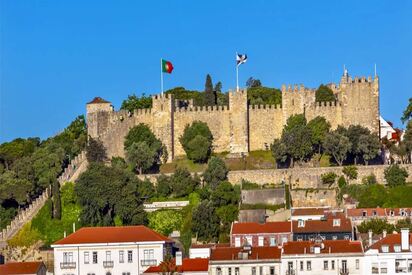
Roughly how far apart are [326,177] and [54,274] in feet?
66.4

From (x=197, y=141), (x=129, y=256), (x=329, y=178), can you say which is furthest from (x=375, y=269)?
(x=197, y=141)

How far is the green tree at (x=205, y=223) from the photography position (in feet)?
277

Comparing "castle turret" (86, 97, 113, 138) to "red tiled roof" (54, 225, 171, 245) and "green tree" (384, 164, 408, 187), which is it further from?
"red tiled roof" (54, 225, 171, 245)

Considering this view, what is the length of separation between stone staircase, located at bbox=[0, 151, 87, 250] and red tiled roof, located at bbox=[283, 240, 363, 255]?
2352 cm

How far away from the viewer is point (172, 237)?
3342 inches

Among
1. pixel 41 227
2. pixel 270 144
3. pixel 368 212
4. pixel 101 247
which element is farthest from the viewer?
pixel 270 144

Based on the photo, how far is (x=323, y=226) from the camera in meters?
79.4

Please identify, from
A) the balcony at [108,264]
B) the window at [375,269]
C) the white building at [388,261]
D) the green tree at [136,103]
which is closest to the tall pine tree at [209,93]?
the green tree at [136,103]

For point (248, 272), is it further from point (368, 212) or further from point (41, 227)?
point (41, 227)

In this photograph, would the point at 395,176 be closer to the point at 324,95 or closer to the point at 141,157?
the point at 324,95

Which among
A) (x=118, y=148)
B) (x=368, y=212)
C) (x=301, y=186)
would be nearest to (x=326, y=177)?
(x=301, y=186)

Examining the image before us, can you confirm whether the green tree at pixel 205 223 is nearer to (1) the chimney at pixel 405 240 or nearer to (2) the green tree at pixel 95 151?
(2) the green tree at pixel 95 151

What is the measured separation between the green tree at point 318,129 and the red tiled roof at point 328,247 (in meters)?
23.6

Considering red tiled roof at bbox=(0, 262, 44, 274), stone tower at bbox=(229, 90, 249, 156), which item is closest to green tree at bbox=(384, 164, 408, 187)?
stone tower at bbox=(229, 90, 249, 156)
